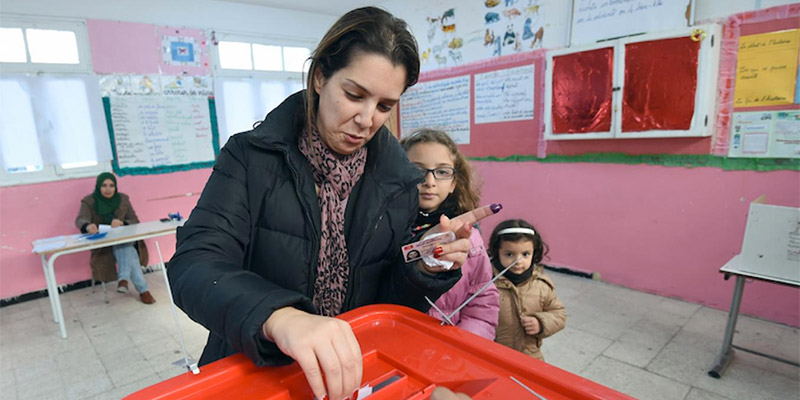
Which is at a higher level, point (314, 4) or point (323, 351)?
point (314, 4)

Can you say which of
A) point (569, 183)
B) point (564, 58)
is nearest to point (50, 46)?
point (564, 58)

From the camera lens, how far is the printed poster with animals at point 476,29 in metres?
3.44

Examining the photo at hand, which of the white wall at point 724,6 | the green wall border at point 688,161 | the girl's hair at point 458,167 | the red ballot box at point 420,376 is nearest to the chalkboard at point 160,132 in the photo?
the green wall border at point 688,161

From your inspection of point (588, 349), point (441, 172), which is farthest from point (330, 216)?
point (588, 349)

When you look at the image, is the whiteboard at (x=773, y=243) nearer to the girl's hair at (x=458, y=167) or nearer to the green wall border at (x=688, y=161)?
the green wall border at (x=688, y=161)

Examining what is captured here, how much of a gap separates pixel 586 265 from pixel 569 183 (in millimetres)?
706

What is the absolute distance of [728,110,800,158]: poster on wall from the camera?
2.33 m

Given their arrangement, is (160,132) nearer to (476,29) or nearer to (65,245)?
(65,245)

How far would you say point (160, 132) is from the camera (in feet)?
13.5

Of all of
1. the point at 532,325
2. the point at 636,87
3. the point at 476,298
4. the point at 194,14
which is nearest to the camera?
the point at 476,298

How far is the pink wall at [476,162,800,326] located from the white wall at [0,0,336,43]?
3128mm

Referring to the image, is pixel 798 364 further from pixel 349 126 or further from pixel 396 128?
pixel 396 128

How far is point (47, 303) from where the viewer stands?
139 inches

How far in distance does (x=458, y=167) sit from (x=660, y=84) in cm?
200
